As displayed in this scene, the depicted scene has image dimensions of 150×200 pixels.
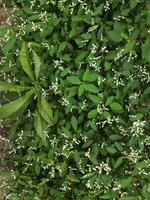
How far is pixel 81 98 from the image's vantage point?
411cm

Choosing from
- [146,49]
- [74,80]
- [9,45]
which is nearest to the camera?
[146,49]

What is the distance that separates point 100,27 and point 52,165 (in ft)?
4.65

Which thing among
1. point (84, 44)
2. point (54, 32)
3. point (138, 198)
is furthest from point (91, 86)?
point (138, 198)

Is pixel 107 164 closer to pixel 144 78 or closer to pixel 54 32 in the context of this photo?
pixel 144 78

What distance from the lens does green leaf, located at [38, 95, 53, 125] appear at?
4008 mm

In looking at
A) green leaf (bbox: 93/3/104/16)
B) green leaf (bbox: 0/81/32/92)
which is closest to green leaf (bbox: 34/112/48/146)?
green leaf (bbox: 0/81/32/92)

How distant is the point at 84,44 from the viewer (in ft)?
13.6

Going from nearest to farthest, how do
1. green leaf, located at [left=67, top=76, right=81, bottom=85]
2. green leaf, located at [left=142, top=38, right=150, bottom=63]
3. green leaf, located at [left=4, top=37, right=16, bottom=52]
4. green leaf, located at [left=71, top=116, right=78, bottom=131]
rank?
green leaf, located at [left=142, top=38, right=150, bottom=63] → green leaf, located at [left=67, top=76, right=81, bottom=85] → green leaf, located at [left=71, top=116, right=78, bottom=131] → green leaf, located at [left=4, top=37, right=16, bottom=52]

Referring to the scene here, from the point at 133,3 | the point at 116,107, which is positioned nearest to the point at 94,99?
the point at 116,107

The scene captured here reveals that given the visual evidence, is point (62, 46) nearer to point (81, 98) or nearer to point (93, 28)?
point (93, 28)

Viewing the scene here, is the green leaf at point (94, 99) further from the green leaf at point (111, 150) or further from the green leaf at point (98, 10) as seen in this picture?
the green leaf at point (98, 10)

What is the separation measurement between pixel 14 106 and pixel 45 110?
0.29 meters

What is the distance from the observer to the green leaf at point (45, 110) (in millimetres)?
4008

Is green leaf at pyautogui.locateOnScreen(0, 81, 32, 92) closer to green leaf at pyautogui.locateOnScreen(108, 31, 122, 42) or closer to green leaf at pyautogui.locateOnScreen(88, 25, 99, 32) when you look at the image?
green leaf at pyautogui.locateOnScreen(88, 25, 99, 32)
